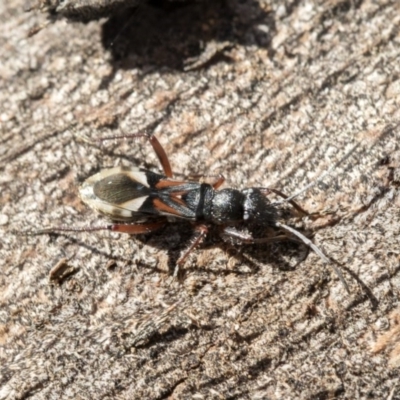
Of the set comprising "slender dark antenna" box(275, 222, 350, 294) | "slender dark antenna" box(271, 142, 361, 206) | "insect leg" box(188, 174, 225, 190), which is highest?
"insect leg" box(188, 174, 225, 190)

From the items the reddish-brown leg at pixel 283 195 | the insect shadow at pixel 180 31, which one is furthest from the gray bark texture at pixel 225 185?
the reddish-brown leg at pixel 283 195

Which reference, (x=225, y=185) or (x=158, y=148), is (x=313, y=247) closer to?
(x=225, y=185)

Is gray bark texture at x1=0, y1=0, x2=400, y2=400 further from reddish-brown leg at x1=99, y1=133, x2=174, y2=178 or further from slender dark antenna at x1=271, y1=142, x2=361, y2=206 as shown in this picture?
reddish-brown leg at x1=99, y1=133, x2=174, y2=178

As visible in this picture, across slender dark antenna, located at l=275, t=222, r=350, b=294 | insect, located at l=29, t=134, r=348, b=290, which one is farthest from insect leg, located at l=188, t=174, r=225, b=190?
slender dark antenna, located at l=275, t=222, r=350, b=294

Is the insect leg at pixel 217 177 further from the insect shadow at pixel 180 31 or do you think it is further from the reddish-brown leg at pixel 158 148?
the insect shadow at pixel 180 31

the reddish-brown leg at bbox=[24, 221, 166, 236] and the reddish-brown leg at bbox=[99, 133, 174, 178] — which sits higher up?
the reddish-brown leg at bbox=[99, 133, 174, 178]

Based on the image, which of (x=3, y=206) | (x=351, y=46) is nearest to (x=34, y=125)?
(x=3, y=206)
